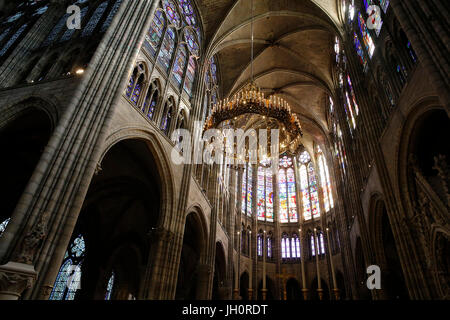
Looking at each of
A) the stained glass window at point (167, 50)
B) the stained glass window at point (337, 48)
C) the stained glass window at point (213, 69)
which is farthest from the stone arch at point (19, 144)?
the stained glass window at point (337, 48)

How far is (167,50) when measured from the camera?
1456 centimetres

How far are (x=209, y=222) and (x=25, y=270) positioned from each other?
11.5 meters

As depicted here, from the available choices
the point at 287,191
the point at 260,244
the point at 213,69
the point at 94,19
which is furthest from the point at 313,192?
the point at 94,19

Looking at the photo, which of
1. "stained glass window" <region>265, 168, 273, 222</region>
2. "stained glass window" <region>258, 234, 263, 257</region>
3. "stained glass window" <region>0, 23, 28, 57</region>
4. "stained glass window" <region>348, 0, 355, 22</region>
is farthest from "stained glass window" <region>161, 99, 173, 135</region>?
"stained glass window" <region>265, 168, 273, 222</region>

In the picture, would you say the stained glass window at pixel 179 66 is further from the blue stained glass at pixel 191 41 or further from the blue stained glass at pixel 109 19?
the blue stained glass at pixel 109 19

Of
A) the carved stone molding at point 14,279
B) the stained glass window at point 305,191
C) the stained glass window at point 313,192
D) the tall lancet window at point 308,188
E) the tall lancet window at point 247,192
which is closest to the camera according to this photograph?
the carved stone molding at point 14,279

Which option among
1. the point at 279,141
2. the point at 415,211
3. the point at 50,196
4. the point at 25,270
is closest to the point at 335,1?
the point at 279,141

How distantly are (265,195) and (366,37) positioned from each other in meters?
19.1

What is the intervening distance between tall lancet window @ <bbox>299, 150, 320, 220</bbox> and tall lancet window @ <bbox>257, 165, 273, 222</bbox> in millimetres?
3299

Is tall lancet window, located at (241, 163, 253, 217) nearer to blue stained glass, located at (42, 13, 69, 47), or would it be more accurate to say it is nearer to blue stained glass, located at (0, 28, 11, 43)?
blue stained glass, located at (42, 13, 69, 47)

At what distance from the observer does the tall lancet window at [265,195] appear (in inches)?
1104

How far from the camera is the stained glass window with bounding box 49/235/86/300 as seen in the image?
1753cm

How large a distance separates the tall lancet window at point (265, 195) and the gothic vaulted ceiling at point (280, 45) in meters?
7.43

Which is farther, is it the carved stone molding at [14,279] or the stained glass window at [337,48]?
the stained glass window at [337,48]
